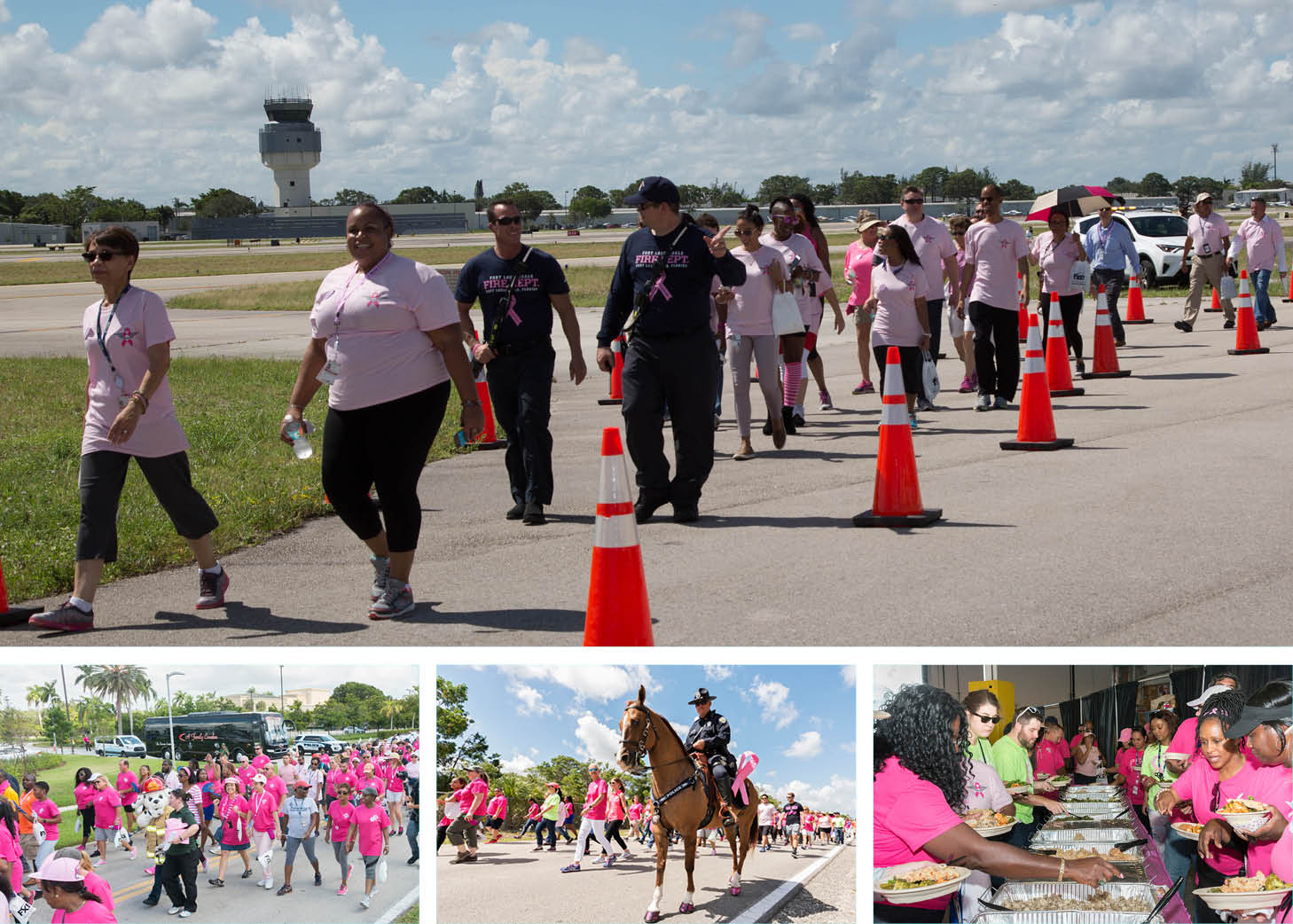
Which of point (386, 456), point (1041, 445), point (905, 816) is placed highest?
point (386, 456)

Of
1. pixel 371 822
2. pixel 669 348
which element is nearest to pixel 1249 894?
pixel 371 822

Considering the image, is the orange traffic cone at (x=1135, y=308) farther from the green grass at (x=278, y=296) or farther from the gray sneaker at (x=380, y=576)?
the gray sneaker at (x=380, y=576)

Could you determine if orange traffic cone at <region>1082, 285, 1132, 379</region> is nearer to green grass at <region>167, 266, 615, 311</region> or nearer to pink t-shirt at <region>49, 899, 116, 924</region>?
pink t-shirt at <region>49, 899, 116, 924</region>

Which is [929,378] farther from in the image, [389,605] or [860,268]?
[389,605]

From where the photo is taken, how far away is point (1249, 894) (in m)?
3.53

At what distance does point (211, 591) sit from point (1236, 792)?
5.33 metres

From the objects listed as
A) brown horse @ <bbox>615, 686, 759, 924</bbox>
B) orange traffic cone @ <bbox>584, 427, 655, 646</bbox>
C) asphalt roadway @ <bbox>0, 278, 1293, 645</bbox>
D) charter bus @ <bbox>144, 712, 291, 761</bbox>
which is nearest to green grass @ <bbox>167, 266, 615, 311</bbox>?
asphalt roadway @ <bbox>0, 278, 1293, 645</bbox>

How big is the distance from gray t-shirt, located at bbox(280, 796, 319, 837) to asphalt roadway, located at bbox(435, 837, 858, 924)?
1.35ft

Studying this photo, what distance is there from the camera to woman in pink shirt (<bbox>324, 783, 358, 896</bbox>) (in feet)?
12.5

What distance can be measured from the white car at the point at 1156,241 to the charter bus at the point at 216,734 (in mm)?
28144

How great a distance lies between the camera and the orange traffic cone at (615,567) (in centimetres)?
564

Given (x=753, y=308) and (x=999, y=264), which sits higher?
(x=999, y=264)

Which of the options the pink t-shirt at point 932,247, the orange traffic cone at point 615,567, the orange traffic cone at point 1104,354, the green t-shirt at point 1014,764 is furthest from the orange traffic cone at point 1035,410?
the green t-shirt at point 1014,764

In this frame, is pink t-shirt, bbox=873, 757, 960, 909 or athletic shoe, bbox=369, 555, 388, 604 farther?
athletic shoe, bbox=369, 555, 388, 604
